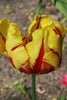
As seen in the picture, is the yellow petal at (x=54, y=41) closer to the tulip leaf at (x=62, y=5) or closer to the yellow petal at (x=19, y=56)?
the yellow petal at (x=19, y=56)

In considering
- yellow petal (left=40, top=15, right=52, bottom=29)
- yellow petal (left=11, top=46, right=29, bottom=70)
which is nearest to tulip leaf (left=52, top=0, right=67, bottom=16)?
yellow petal (left=40, top=15, right=52, bottom=29)

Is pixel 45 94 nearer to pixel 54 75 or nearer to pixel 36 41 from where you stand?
pixel 54 75

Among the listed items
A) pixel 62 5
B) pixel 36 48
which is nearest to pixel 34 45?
pixel 36 48

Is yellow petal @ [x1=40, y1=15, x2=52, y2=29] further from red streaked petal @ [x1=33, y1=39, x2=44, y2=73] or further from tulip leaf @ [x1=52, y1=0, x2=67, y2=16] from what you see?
tulip leaf @ [x1=52, y1=0, x2=67, y2=16]

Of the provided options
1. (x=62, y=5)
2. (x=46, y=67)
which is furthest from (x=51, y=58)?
(x=62, y=5)

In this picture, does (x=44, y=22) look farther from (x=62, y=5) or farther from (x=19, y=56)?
(x=62, y=5)

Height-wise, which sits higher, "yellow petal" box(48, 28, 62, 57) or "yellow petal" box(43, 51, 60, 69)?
"yellow petal" box(48, 28, 62, 57)

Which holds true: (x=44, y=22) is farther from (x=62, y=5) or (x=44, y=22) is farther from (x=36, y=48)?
(x=62, y=5)

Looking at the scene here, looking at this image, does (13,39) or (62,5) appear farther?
(62,5)

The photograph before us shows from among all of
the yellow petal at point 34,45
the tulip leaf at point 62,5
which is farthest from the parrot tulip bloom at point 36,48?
the tulip leaf at point 62,5

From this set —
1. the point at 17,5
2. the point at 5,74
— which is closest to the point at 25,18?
the point at 17,5
